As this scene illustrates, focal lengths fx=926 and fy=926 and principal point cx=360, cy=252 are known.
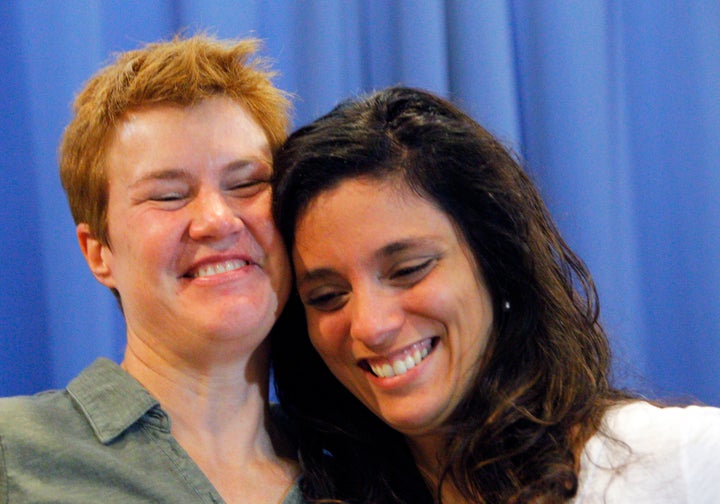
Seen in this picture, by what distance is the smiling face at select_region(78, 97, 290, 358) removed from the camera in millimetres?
1229

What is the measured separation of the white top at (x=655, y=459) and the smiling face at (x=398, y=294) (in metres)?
0.20

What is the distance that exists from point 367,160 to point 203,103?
26 cm

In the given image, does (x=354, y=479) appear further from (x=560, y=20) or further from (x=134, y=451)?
(x=560, y=20)

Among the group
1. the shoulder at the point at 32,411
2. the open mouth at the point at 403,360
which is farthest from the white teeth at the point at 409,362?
the shoulder at the point at 32,411

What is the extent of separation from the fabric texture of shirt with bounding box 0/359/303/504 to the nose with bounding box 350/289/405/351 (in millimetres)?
280

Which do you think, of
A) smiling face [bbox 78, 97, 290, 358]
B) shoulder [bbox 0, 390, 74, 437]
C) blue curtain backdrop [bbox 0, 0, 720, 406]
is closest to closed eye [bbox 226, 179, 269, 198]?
smiling face [bbox 78, 97, 290, 358]

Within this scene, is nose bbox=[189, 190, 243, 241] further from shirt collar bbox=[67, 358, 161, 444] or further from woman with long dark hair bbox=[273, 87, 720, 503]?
shirt collar bbox=[67, 358, 161, 444]

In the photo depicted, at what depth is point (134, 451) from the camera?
1161 millimetres

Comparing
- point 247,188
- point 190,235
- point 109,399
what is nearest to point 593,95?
point 247,188

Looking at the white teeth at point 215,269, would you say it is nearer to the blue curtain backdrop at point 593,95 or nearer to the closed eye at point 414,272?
the closed eye at point 414,272

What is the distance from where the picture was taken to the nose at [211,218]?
1.22 meters

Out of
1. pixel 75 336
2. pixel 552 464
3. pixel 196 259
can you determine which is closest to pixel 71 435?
pixel 196 259

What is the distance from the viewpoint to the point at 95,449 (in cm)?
113

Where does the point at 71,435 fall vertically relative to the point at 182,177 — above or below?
below
